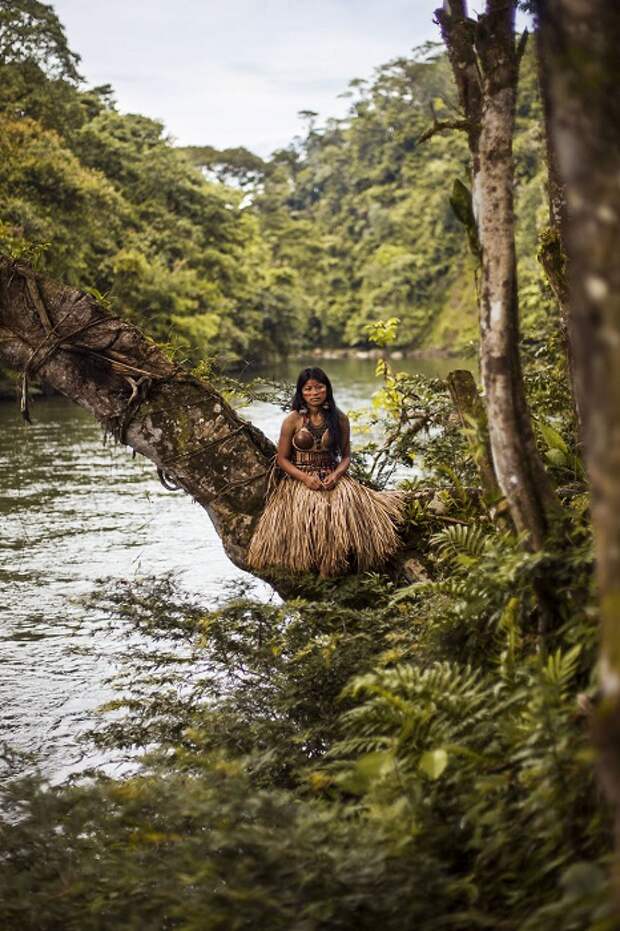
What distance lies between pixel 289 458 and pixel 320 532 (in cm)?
58

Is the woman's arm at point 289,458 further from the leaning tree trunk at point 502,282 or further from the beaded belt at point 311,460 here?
the leaning tree trunk at point 502,282

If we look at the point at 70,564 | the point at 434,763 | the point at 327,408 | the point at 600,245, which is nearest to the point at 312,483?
the point at 327,408

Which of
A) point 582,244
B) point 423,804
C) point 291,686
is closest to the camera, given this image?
point 582,244

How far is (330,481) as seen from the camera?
225 inches

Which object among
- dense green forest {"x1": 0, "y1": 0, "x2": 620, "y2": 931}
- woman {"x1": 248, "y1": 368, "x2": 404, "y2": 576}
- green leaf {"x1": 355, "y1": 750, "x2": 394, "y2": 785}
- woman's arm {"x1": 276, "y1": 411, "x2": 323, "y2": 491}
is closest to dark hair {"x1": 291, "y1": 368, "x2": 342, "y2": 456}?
woman {"x1": 248, "y1": 368, "x2": 404, "y2": 576}

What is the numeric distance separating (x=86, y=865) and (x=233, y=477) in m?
2.82

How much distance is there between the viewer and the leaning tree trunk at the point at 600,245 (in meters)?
1.76

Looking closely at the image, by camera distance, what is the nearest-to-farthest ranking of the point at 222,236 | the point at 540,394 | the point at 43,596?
the point at 540,394, the point at 43,596, the point at 222,236

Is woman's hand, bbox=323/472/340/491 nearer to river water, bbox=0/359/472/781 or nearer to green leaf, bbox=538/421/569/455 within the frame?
river water, bbox=0/359/472/781

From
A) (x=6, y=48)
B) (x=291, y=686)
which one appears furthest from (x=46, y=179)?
(x=291, y=686)

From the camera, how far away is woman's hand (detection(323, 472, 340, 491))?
18.7 feet

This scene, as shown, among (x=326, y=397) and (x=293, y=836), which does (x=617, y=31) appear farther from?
(x=326, y=397)

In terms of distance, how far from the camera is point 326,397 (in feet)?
19.9

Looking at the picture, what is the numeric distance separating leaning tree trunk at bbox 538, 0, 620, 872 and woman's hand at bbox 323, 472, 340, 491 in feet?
12.6
